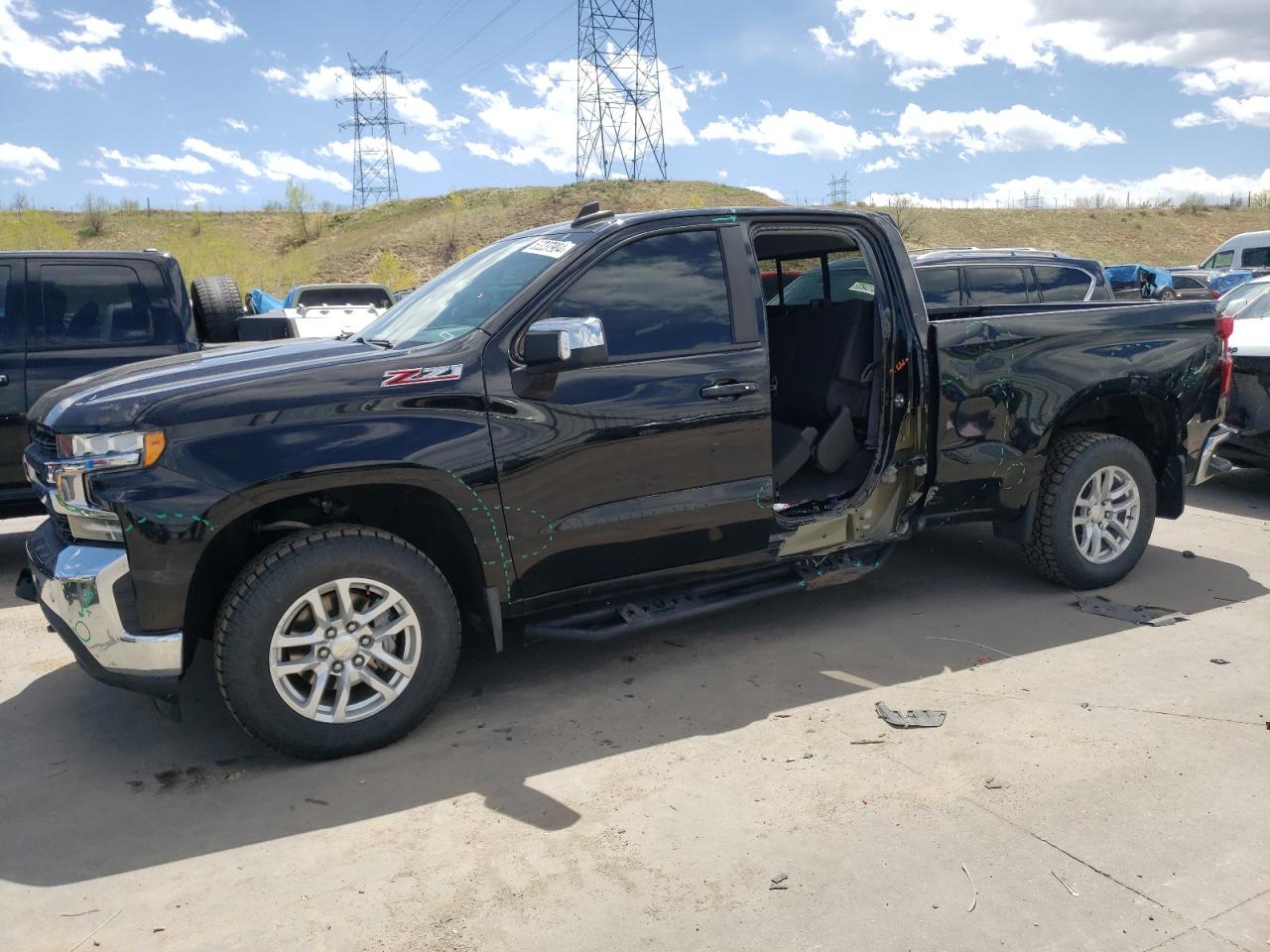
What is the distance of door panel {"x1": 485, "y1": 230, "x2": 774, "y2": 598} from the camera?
12.5 feet

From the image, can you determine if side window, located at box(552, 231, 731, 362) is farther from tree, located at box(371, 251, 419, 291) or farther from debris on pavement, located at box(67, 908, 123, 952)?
tree, located at box(371, 251, 419, 291)

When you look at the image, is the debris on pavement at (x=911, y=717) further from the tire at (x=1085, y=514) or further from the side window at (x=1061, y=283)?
the side window at (x=1061, y=283)

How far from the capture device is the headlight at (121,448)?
10.9 feet

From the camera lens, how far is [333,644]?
11.7ft

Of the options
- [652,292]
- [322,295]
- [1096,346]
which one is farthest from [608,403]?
[322,295]

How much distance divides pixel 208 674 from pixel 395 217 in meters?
60.0

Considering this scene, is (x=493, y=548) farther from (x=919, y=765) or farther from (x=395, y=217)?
(x=395, y=217)

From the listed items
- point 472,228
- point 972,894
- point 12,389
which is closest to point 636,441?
point 972,894

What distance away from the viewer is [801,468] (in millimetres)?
5332

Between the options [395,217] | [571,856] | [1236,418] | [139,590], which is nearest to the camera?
[571,856]

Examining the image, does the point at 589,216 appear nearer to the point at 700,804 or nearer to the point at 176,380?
the point at 176,380

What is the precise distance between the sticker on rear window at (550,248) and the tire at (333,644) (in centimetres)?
137

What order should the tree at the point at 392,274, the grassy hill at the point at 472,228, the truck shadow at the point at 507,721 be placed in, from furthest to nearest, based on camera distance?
1. the grassy hill at the point at 472,228
2. the tree at the point at 392,274
3. the truck shadow at the point at 507,721

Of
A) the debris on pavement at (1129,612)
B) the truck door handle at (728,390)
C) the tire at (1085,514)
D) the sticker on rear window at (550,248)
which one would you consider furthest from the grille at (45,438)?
the debris on pavement at (1129,612)
